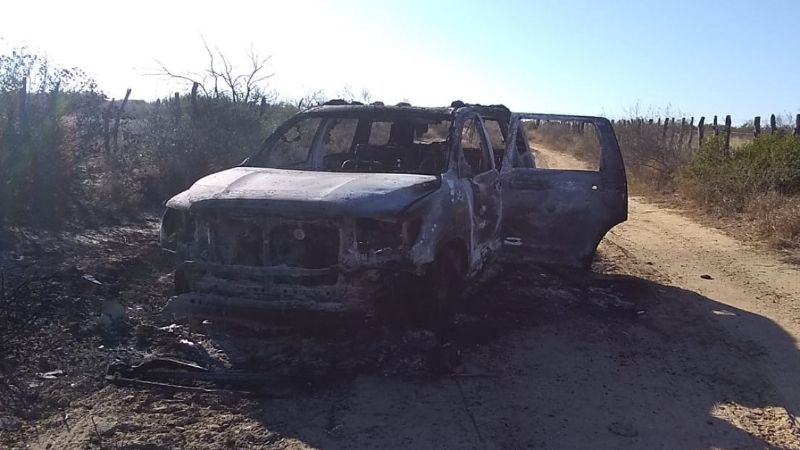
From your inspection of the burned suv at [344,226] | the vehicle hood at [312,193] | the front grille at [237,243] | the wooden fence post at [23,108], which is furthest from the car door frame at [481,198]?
the wooden fence post at [23,108]

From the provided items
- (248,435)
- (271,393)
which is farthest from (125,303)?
(248,435)

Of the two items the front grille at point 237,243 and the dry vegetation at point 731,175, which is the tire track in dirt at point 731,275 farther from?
the front grille at point 237,243

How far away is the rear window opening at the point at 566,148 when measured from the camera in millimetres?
26788

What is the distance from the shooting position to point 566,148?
3850cm

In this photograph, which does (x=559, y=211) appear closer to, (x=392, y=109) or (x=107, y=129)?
(x=392, y=109)

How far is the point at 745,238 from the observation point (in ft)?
40.1

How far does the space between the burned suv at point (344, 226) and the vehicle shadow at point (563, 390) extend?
0.55m

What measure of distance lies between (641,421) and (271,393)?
224cm

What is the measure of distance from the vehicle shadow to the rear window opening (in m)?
13.4

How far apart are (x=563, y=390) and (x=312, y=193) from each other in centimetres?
216

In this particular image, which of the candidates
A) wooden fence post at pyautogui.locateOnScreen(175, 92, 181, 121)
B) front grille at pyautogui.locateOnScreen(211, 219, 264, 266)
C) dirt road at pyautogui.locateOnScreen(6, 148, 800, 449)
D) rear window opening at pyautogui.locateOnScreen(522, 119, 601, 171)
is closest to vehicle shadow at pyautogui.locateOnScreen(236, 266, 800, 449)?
dirt road at pyautogui.locateOnScreen(6, 148, 800, 449)

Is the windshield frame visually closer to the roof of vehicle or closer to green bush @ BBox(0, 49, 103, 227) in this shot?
the roof of vehicle

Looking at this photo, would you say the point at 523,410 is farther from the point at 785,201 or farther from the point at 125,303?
the point at 785,201

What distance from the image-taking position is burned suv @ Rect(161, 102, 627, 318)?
542 centimetres
